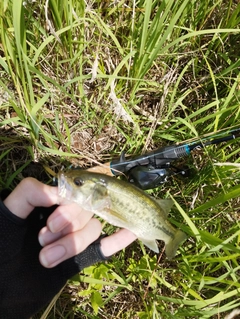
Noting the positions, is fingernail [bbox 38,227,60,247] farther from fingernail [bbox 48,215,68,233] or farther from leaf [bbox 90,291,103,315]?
leaf [bbox 90,291,103,315]

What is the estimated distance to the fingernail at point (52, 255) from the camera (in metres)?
2.11

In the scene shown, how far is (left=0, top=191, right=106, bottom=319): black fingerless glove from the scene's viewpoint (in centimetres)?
233

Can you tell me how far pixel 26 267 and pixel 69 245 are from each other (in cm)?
46

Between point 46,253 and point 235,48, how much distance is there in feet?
7.07

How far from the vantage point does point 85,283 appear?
293 centimetres

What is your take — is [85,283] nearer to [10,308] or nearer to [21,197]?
[10,308]

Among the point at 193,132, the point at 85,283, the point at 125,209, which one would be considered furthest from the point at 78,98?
the point at 85,283

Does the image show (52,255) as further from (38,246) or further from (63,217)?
(38,246)

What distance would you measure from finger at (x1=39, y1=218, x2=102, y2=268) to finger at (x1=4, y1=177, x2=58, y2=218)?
0.25 m

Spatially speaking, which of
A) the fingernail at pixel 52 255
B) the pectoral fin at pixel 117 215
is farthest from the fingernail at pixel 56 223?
the pectoral fin at pixel 117 215

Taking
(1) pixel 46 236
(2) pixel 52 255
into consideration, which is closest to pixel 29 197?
(1) pixel 46 236

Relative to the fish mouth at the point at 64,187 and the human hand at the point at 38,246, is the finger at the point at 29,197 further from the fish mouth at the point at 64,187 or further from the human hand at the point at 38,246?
the fish mouth at the point at 64,187

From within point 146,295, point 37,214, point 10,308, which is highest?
point 37,214

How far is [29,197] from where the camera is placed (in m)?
2.21
